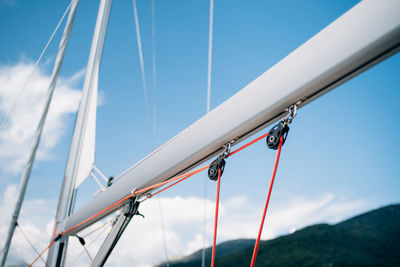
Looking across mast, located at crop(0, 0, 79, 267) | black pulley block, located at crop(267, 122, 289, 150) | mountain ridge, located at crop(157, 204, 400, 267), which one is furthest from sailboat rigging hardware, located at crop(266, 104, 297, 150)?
mountain ridge, located at crop(157, 204, 400, 267)

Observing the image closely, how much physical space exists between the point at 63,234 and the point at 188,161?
1.83 meters

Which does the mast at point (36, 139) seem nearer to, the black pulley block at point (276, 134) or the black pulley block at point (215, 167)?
the black pulley block at point (215, 167)

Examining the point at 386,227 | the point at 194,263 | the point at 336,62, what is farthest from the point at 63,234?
the point at 194,263

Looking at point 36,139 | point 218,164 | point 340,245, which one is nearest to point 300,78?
point 218,164

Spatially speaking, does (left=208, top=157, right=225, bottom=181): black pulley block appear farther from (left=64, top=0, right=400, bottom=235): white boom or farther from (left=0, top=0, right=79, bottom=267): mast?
(left=0, top=0, right=79, bottom=267): mast

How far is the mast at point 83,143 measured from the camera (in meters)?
2.88

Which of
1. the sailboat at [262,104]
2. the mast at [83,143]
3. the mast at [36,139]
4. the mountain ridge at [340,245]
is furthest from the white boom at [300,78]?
the mountain ridge at [340,245]

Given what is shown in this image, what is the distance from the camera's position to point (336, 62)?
95 centimetres

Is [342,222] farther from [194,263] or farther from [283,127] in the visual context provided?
[283,127]

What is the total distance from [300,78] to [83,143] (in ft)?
8.83

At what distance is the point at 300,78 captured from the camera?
41.0 inches

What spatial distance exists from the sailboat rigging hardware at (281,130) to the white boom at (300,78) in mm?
29

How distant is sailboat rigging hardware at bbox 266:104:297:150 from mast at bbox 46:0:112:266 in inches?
92.8

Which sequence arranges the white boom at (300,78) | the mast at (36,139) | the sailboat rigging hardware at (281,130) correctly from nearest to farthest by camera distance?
the white boom at (300,78) < the sailboat rigging hardware at (281,130) < the mast at (36,139)
